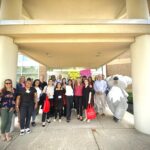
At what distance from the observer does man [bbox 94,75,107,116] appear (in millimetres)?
6443

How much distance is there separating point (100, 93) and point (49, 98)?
243 centimetres

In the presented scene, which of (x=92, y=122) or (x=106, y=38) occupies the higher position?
(x=106, y=38)

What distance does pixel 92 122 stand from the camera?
231 inches

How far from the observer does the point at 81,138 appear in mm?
4254

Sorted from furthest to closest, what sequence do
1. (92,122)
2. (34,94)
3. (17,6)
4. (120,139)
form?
(92,122), (17,6), (34,94), (120,139)

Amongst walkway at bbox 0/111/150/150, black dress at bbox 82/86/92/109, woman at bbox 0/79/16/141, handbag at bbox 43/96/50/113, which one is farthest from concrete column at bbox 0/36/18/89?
black dress at bbox 82/86/92/109

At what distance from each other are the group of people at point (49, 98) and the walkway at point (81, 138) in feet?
1.29

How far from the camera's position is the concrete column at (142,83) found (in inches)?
183

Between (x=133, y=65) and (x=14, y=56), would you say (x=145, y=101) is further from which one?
(x=14, y=56)

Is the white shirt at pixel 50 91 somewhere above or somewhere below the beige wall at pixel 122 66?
below

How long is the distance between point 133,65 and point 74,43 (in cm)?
231

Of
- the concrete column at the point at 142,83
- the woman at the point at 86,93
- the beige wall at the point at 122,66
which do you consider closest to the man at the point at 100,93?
the woman at the point at 86,93

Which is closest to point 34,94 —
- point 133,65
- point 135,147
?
point 135,147

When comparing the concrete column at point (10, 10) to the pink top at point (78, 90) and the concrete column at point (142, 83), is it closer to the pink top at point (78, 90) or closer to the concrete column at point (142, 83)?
the pink top at point (78, 90)
